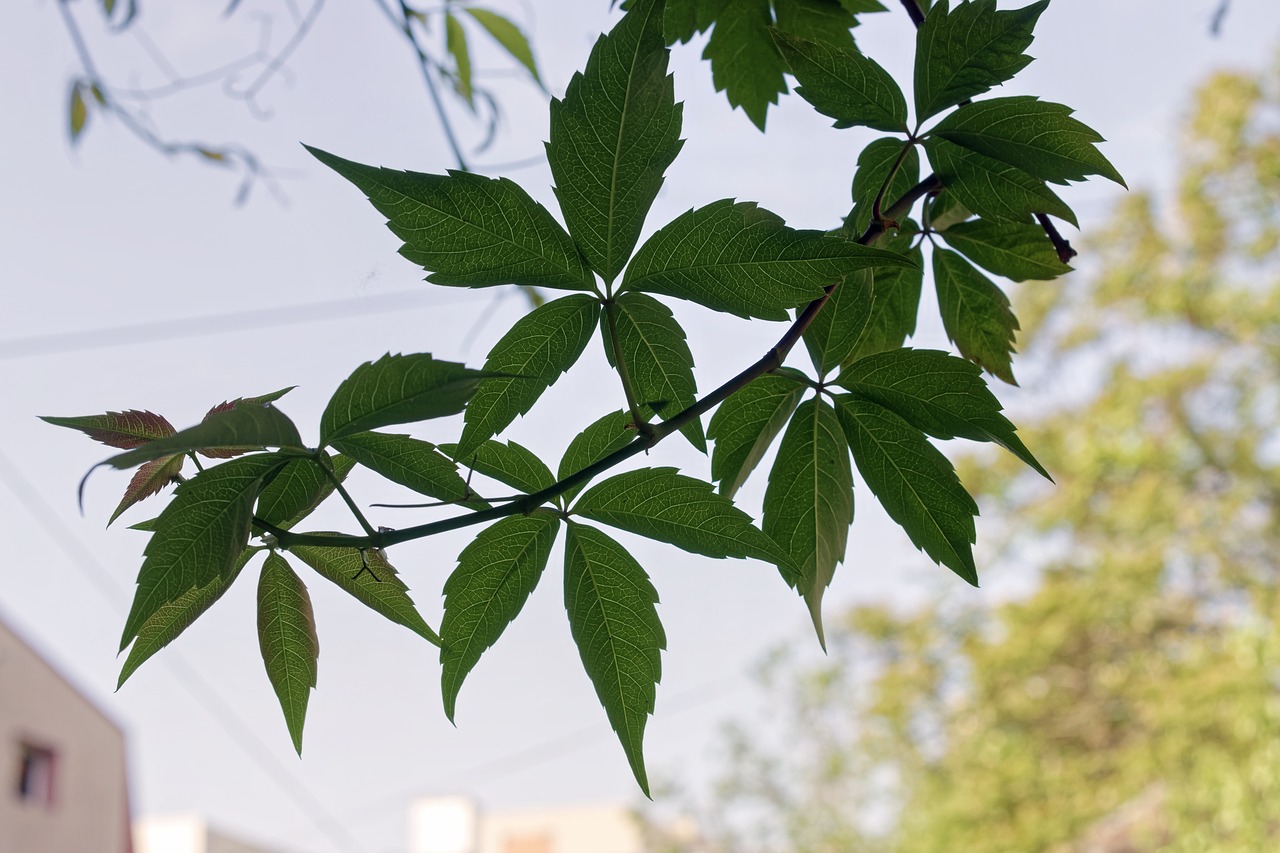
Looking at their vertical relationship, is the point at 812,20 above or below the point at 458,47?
below

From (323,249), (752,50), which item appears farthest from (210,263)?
(752,50)

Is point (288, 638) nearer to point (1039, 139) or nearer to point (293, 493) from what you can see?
point (293, 493)

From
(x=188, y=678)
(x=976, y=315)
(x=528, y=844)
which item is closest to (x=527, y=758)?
(x=528, y=844)

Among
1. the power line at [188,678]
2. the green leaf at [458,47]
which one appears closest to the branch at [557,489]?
the green leaf at [458,47]

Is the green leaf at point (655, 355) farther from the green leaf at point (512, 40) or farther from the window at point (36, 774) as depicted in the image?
the window at point (36, 774)

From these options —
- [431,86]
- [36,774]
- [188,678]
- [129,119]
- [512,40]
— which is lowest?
[431,86]

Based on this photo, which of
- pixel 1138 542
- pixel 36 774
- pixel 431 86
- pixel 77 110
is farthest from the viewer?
pixel 1138 542

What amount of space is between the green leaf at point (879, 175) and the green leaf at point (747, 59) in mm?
40

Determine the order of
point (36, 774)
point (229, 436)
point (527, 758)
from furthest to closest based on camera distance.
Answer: point (527, 758), point (36, 774), point (229, 436)

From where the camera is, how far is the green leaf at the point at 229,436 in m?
0.14

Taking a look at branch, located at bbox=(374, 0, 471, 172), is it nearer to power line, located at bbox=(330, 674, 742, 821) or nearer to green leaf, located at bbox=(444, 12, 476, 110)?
green leaf, located at bbox=(444, 12, 476, 110)

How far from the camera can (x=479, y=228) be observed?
198mm

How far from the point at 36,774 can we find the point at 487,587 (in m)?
3.30

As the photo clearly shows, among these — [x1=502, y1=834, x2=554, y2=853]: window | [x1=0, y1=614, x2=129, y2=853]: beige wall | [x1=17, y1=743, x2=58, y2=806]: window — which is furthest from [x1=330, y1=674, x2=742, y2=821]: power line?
[x1=17, y1=743, x2=58, y2=806]: window
